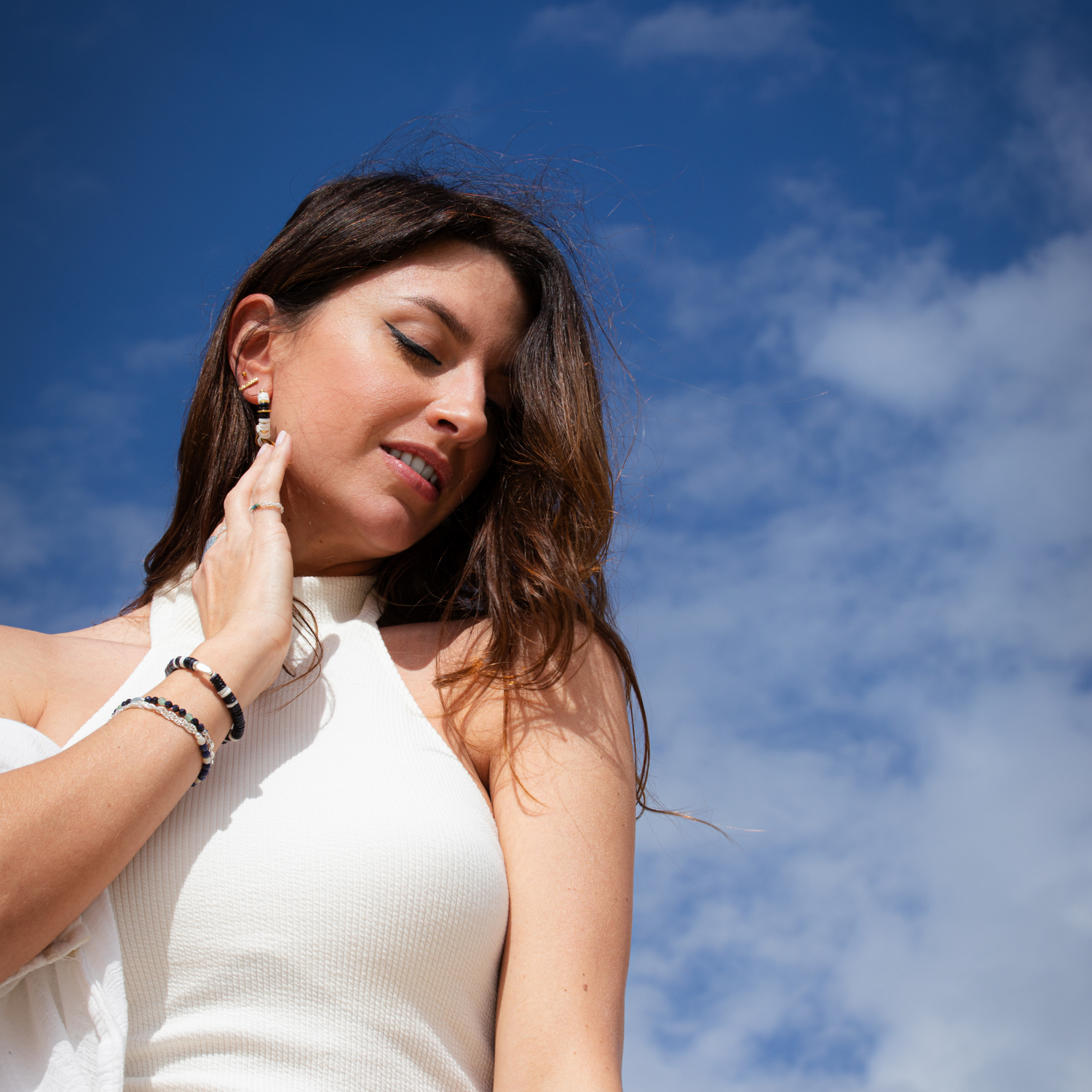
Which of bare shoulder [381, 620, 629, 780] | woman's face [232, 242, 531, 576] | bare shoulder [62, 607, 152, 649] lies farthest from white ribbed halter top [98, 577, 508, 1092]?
woman's face [232, 242, 531, 576]

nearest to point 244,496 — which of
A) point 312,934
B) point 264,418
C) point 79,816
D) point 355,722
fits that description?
point 264,418

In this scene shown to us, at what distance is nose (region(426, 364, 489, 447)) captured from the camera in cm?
292

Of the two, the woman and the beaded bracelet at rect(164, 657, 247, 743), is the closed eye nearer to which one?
the woman

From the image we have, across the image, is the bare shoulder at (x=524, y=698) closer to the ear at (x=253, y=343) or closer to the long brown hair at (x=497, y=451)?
the long brown hair at (x=497, y=451)

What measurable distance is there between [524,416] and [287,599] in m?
0.94

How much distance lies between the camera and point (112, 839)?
6.53ft

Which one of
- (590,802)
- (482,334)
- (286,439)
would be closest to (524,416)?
(482,334)

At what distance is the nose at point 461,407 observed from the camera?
2918 millimetres

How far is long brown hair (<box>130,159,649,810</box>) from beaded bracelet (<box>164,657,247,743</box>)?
759 mm

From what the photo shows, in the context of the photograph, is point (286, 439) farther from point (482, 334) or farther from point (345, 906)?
point (345, 906)

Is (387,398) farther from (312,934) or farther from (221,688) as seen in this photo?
(312,934)

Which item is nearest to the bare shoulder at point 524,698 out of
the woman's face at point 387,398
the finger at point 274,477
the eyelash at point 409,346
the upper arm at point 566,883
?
the upper arm at point 566,883

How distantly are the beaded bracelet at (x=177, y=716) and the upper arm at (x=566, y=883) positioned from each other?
699mm

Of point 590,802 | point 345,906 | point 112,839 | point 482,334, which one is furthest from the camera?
point 482,334
